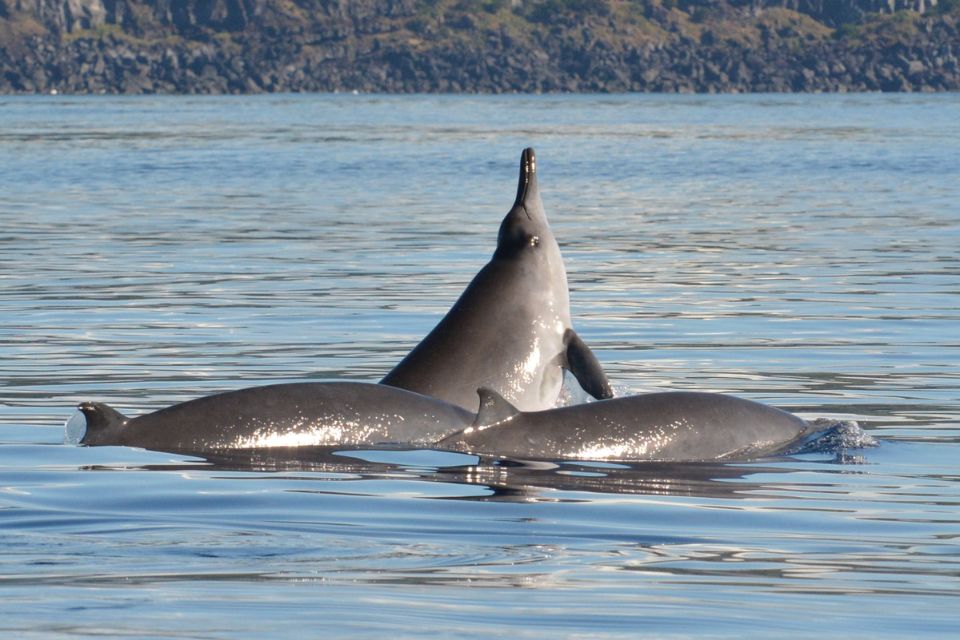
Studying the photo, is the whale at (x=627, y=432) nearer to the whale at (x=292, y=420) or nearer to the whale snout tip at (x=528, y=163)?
the whale at (x=292, y=420)

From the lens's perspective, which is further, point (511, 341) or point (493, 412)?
point (511, 341)

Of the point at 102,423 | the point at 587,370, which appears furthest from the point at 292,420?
the point at 587,370

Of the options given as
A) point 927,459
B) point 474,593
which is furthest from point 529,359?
point 474,593

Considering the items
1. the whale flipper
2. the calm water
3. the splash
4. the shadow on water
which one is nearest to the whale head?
the calm water

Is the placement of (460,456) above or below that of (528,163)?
below

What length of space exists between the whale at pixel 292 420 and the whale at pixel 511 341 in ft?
2.11

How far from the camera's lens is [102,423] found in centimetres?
1195

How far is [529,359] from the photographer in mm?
13055

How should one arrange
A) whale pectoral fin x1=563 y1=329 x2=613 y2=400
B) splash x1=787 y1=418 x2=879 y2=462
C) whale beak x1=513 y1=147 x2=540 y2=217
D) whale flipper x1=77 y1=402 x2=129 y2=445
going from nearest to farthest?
whale flipper x1=77 y1=402 x2=129 y2=445 < splash x1=787 y1=418 x2=879 y2=462 < whale pectoral fin x1=563 y1=329 x2=613 y2=400 < whale beak x1=513 y1=147 x2=540 y2=217

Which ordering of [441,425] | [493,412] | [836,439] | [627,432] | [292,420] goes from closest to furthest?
[493,412]
[627,432]
[292,420]
[441,425]
[836,439]

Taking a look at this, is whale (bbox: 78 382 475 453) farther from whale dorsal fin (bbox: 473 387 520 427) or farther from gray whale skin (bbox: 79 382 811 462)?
whale dorsal fin (bbox: 473 387 520 427)

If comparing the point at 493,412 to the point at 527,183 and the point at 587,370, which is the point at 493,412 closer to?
the point at 587,370

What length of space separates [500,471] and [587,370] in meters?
2.09

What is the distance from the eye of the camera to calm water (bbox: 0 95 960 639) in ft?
25.3
